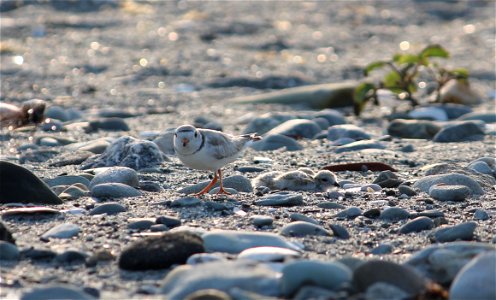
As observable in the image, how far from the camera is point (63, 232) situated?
370 centimetres

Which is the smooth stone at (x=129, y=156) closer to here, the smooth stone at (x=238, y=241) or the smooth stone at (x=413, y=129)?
the smooth stone at (x=238, y=241)

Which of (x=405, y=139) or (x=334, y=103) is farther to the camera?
(x=334, y=103)

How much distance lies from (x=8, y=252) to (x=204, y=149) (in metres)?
1.37

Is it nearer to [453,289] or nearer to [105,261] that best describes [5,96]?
[105,261]

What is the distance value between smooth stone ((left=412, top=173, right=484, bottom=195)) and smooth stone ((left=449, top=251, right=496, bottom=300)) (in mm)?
1869

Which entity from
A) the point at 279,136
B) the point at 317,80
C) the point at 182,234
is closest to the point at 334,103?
the point at 317,80

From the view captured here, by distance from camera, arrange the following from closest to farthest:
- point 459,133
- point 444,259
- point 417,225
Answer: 1. point 444,259
2. point 417,225
3. point 459,133

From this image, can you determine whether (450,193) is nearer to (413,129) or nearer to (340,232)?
(340,232)

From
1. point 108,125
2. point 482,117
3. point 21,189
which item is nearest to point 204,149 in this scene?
point 21,189

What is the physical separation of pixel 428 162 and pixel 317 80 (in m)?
4.51

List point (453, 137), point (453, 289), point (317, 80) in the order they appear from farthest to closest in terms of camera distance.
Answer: point (317, 80)
point (453, 137)
point (453, 289)

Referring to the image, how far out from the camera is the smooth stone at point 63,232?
12.1ft

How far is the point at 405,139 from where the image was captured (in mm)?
6902

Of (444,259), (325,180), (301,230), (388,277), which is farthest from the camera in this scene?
(325,180)
